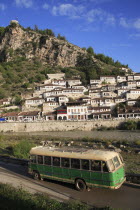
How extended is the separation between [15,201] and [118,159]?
4.93 meters

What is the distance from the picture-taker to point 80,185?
8.88 m

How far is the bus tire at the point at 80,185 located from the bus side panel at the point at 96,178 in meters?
0.50

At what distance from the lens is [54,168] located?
9445 millimetres

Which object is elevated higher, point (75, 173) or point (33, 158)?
point (33, 158)

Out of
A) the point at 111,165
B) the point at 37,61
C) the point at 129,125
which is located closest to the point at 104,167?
the point at 111,165

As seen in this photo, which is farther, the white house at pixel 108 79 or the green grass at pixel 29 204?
the white house at pixel 108 79

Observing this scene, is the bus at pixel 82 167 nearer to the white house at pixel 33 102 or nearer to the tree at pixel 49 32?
the white house at pixel 33 102

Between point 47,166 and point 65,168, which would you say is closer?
point 65,168

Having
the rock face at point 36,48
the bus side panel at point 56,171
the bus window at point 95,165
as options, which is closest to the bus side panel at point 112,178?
the bus window at point 95,165

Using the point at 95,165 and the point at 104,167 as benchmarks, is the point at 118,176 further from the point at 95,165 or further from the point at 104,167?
the point at 95,165

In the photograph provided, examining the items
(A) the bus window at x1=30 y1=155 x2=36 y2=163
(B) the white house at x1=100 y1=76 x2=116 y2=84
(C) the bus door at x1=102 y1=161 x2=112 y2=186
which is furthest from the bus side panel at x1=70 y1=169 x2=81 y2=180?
(B) the white house at x1=100 y1=76 x2=116 y2=84

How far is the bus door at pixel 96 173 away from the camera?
8189 mm

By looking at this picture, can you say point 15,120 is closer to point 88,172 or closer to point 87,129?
point 87,129

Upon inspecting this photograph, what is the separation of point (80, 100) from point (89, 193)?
168 feet
